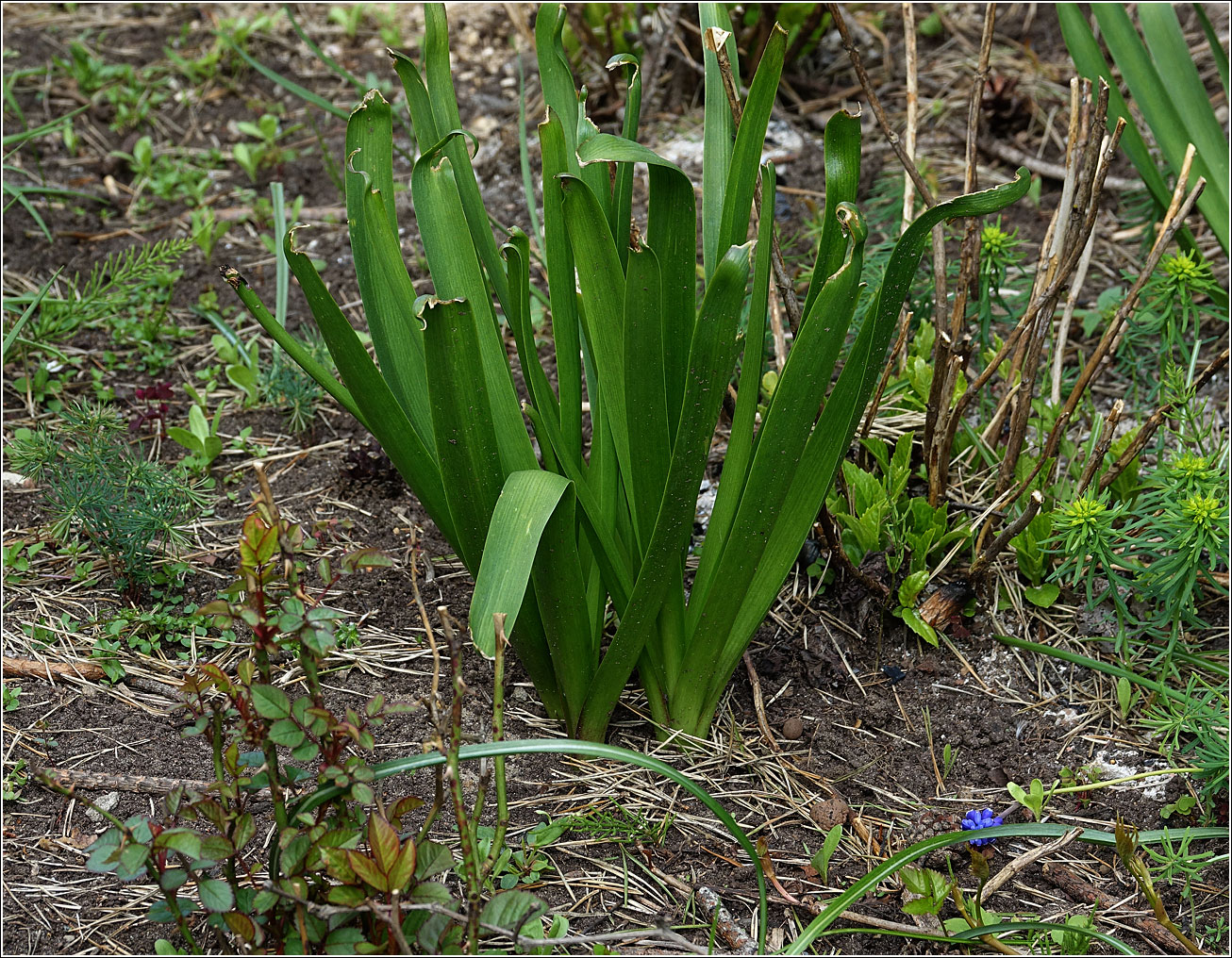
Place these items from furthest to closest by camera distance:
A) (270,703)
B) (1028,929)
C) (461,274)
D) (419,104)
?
(419,104)
(461,274)
(1028,929)
(270,703)

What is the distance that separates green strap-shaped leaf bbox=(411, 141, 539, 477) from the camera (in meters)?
1.26

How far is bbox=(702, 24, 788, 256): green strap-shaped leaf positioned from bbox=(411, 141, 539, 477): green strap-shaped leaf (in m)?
0.33

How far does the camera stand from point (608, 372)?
1.30 meters

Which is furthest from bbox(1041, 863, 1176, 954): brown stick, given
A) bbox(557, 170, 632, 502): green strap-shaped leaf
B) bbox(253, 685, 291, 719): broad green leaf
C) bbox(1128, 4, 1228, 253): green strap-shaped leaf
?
bbox(1128, 4, 1228, 253): green strap-shaped leaf

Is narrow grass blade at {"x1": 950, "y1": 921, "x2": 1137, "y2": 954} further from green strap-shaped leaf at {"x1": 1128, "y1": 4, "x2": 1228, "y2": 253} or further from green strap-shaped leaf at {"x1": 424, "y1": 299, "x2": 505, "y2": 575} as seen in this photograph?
green strap-shaped leaf at {"x1": 1128, "y1": 4, "x2": 1228, "y2": 253}

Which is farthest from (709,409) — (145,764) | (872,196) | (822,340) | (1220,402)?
(872,196)

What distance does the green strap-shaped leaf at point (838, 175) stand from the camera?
1179 mm

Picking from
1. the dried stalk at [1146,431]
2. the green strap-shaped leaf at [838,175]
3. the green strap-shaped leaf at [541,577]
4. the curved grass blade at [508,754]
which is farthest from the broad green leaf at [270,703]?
the dried stalk at [1146,431]

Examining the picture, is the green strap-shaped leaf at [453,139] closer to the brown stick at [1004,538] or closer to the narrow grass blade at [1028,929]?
the brown stick at [1004,538]

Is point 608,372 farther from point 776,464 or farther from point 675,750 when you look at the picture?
point 675,750

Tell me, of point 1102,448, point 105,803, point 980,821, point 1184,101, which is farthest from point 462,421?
point 1184,101

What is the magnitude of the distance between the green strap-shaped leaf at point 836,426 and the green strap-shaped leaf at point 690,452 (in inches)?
5.9

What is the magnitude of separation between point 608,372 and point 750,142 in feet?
1.10

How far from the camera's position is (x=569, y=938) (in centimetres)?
110
